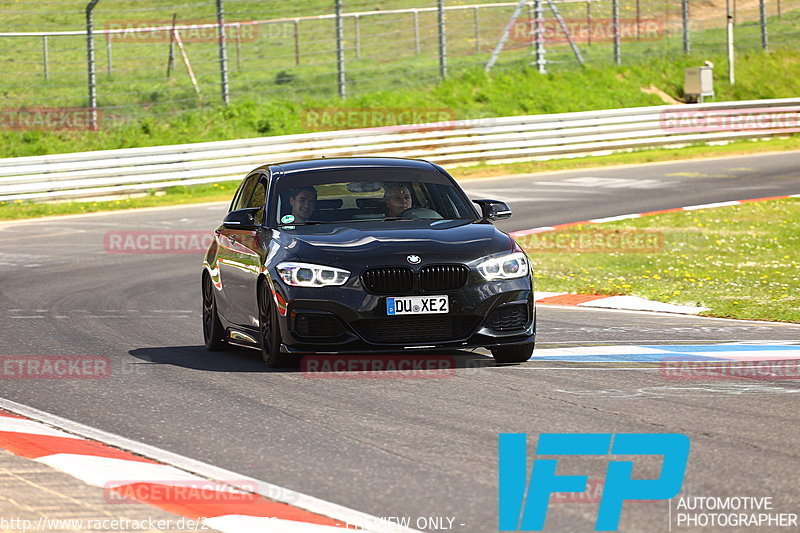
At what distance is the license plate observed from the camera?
9.52m

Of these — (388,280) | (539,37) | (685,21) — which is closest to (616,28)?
(539,37)

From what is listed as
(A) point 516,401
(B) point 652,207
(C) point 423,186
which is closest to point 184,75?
(B) point 652,207

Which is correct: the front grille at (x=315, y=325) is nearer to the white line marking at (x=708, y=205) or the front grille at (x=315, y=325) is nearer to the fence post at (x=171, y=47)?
the white line marking at (x=708, y=205)

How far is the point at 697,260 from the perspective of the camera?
17.8 meters

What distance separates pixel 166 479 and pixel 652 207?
1867cm

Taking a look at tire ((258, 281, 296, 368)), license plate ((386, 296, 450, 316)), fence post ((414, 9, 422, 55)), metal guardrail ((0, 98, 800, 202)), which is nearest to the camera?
license plate ((386, 296, 450, 316))

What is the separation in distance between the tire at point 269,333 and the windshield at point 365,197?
0.75m

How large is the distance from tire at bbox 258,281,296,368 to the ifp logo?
9.83ft

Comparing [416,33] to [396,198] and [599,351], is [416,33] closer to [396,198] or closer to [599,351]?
[396,198]

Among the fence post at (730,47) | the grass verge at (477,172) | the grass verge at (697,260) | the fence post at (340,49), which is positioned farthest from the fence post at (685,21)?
the grass verge at (697,260)

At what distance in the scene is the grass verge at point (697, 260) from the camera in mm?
14539

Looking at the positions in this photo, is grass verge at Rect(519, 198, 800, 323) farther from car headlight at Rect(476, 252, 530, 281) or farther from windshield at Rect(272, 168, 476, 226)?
car headlight at Rect(476, 252, 530, 281)

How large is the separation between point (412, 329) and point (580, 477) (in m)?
3.48

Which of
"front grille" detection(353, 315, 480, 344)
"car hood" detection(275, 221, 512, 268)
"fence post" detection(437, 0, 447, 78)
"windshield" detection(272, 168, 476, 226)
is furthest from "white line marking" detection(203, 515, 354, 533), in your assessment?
"fence post" detection(437, 0, 447, 78)
